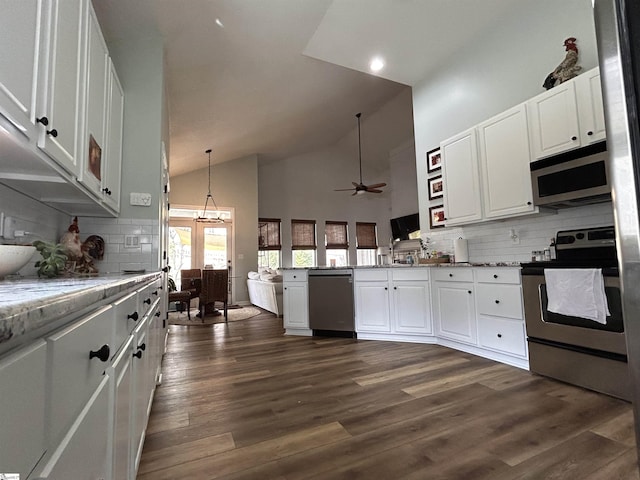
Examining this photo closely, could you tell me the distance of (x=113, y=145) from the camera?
2.22 meters

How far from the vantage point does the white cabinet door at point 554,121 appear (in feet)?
8.24

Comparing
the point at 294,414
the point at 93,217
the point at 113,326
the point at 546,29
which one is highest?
the point at 546,29

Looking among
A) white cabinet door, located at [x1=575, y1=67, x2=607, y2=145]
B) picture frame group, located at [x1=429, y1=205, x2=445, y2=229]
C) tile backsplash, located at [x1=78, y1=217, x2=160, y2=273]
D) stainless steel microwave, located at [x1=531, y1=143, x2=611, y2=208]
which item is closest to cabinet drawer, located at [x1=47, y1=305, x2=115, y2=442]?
tile backsplash, located at [x1=78, y1=217, x2=160, y2=273]

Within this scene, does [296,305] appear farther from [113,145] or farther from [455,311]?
[113,145]

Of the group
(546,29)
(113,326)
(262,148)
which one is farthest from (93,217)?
(262,148)

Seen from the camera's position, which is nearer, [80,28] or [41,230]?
[80,28]

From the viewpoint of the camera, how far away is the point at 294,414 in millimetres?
1858

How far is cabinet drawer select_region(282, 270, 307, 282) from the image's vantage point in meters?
4.09

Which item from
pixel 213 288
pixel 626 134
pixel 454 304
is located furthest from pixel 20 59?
pixel 213 288

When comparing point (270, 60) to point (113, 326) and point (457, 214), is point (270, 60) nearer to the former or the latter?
point (457, 214)

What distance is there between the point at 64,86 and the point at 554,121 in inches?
133

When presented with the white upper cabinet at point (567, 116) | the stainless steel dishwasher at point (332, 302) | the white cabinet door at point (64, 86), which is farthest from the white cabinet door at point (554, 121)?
the white cabinet door at point (64, 86)

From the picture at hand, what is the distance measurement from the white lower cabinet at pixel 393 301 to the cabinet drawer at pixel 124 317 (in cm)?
292

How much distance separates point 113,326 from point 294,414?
54.8 inches
